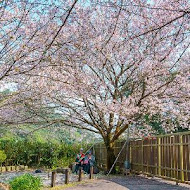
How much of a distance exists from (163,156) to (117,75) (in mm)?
4343

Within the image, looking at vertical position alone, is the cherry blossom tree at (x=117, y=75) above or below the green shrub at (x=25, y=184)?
above

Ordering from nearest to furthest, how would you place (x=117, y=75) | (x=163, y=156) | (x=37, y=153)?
(x=163, y=156) → (x=117, y=75) → (x=37, y=153)

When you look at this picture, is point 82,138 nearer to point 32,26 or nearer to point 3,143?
point 3,143

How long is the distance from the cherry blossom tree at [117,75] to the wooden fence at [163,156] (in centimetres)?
106

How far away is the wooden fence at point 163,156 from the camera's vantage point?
9039 millimetres

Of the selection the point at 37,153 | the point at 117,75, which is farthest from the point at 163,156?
the point at 37,153

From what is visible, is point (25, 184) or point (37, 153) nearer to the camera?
point (25, 184)

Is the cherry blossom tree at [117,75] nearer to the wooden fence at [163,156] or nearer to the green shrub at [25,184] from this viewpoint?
the wooden fence at [163,156]

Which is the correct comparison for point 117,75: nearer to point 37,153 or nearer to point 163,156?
point 163,156

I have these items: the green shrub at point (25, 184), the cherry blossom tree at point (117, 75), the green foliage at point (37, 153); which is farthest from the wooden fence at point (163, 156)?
the green foliage at point (37, 153)

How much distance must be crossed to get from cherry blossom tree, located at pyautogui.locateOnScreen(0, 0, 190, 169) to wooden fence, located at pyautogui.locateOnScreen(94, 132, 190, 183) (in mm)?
1064

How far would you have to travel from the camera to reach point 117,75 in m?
13.2

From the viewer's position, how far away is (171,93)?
12219 millimetres

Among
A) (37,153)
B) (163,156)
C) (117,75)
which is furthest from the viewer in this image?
(37,153)
